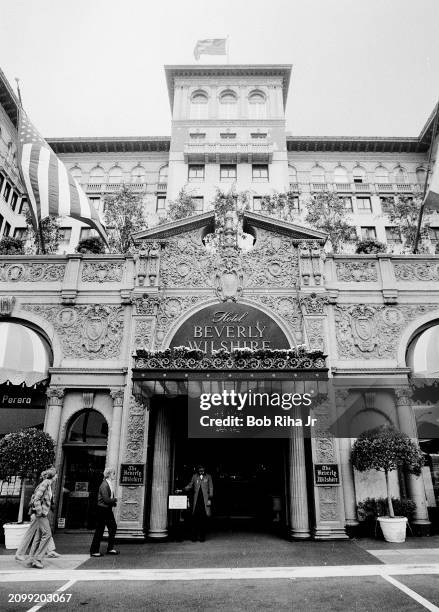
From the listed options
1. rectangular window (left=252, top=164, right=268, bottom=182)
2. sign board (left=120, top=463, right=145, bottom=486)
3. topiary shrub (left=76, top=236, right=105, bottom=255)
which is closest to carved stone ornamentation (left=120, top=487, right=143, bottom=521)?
sign board (left=120, top=463, right=145, bottom=486)

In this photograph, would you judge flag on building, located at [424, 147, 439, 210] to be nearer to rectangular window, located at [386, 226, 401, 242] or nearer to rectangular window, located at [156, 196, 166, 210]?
rectangular window, located at [386, 226, 401, 242]

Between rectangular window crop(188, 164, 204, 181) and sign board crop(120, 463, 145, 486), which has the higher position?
rectangular window crop(188, 164, 204, 181)

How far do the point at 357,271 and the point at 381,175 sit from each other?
31.6 meters

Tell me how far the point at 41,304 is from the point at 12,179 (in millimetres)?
29064

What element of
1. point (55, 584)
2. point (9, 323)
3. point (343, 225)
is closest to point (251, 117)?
point (343, 225)

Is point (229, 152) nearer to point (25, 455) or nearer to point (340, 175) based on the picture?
point (340, 175)

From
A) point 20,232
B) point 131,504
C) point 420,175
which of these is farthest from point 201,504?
point 420,175

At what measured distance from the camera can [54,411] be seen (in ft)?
49.4

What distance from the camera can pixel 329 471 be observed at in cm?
1394

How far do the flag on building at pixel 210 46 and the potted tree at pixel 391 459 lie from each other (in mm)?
44287

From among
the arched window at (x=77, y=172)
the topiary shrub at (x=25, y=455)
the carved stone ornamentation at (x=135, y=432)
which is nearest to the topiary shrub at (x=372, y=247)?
the carved stone ornamentation at (x=135, y=432)

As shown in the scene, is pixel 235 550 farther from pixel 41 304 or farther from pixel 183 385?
pixel 41 304

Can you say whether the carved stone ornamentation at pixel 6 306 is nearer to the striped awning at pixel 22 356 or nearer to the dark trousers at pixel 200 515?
the striped awning at pixel 22 356

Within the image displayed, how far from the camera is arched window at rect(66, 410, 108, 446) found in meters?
15.2
